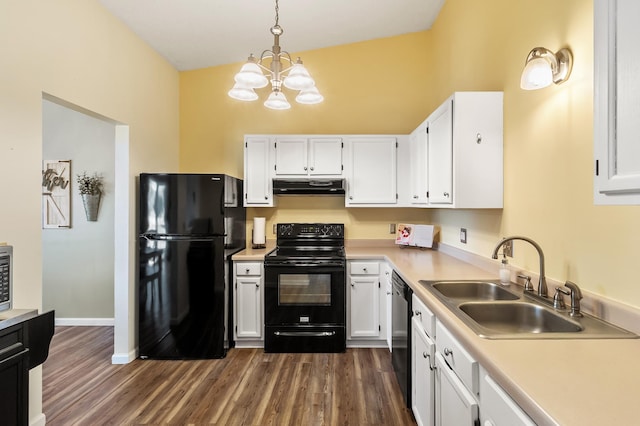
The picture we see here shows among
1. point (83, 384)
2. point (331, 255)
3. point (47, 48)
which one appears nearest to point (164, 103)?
point (47, 48)

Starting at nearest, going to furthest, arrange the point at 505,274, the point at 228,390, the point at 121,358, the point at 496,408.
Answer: the point at 496,408
the point at 505,274
the point at 228,390
the point at 121,358

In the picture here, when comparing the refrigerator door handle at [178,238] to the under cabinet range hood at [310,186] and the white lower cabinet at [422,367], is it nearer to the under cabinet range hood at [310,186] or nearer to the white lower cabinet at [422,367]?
the under cabinet range hood at [310,186]

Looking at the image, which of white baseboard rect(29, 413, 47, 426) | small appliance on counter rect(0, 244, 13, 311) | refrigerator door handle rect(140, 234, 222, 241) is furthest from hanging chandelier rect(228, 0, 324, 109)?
white baseboard rect(29, 413, 47, 426)

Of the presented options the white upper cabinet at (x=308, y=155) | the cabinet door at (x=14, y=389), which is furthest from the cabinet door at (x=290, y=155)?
the cabinet door at (x=14, y=389)


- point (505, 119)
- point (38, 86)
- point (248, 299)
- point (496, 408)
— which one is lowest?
point (248, 299)

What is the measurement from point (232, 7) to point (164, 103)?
1.33 metres

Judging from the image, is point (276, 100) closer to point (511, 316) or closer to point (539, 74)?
point (539, 74)

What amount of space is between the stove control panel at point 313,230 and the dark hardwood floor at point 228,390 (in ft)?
4.07

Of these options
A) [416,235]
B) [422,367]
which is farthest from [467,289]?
[416,235]

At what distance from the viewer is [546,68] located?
149 centimetres

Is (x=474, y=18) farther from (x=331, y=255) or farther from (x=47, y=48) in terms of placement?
(x=47, y=48)

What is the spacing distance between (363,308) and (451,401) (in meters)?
1.79

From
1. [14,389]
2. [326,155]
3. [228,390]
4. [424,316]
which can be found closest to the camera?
[14,389]

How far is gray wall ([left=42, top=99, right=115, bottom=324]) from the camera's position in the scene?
12.0ft
